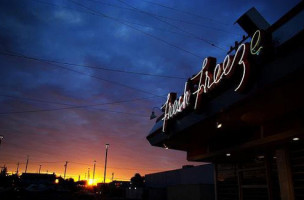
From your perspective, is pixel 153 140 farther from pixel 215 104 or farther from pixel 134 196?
pixel 134 196

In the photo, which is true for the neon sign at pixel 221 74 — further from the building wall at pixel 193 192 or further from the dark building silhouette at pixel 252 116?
the building wall at pixel 193 192

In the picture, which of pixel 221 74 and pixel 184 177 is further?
pixel 184 177

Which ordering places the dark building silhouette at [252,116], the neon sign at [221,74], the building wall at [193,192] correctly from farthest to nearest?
1. the building wall at [193,192]
2. the neon sign at [221,74]
3. the dark building silhouette at [252,116]

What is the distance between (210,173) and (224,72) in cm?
2985

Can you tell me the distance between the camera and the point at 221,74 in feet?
29.0

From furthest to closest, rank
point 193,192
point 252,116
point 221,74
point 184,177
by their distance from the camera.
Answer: point 184,177
point 193,192
point 252,116
point 221,74

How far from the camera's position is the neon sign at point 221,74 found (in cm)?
754

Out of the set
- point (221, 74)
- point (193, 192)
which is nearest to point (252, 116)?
point (221, 74)

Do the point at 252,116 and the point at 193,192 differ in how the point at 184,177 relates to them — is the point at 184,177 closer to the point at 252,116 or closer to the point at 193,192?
the point at 193,192

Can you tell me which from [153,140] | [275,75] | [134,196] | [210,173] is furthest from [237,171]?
[134,196]

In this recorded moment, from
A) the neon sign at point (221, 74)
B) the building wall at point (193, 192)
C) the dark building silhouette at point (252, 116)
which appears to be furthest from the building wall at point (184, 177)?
the neon sign at point (221, 74)

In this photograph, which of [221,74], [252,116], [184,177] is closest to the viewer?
[221,74]

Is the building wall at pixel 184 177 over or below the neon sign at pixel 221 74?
below

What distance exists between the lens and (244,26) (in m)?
11.4
